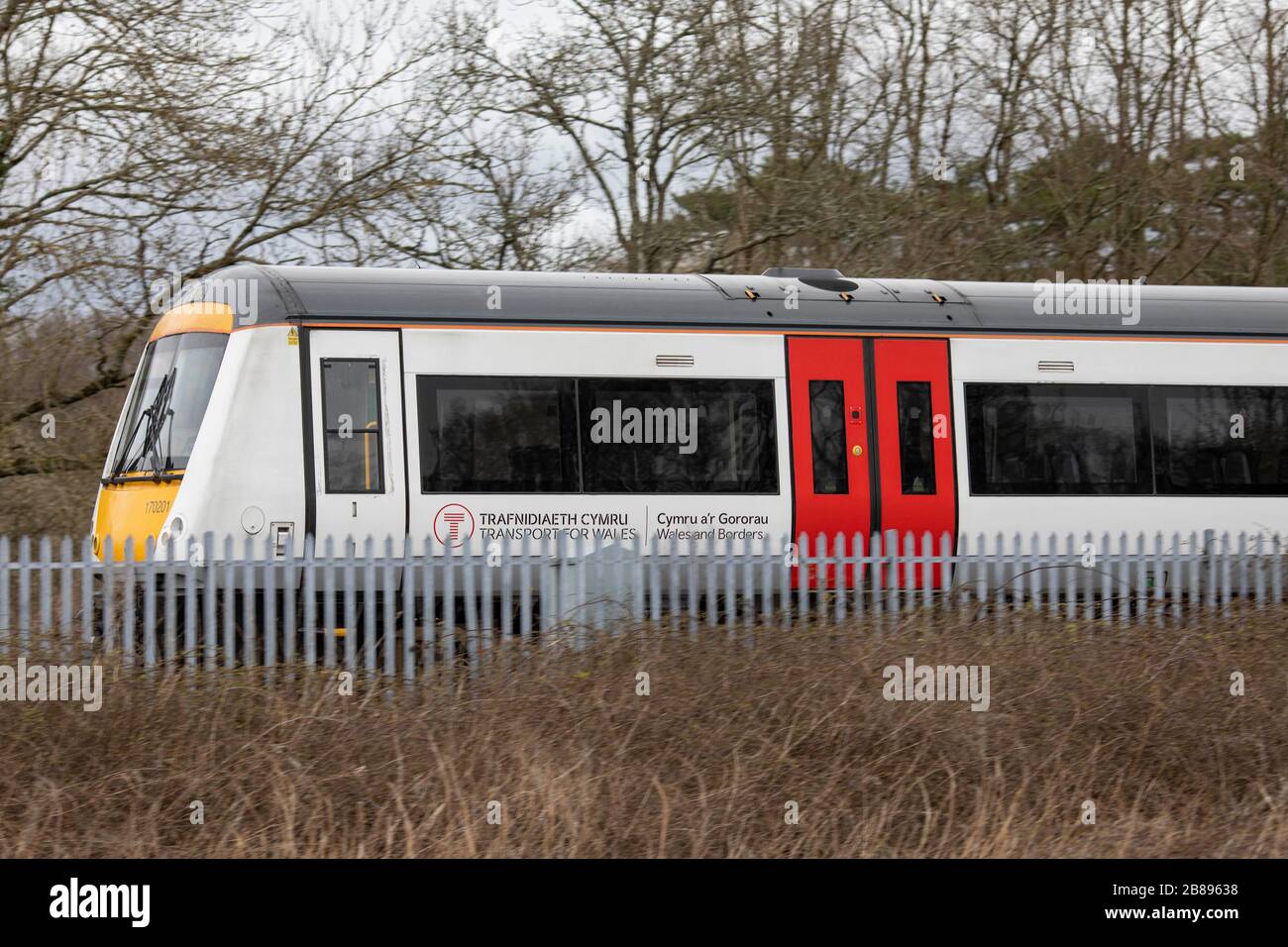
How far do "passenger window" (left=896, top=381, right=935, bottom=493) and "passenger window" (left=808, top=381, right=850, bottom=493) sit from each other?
1.82 ft

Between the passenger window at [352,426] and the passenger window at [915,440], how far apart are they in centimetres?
463

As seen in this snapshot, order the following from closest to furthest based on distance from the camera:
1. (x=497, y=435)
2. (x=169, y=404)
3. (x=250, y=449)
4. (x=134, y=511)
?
(x=250, y=449) < (x=134, y=511) < (x=169, y=404) < (x=497, y=435)

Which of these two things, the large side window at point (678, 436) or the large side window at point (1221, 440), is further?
the large side window at point (1221, 440)

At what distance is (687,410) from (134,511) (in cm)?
469

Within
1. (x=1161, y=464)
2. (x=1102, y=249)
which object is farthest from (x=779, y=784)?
(x=1102, y=249)

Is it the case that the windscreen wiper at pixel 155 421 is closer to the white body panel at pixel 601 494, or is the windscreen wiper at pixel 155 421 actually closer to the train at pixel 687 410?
the train at pixel 687 410

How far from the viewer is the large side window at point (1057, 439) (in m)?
12.5

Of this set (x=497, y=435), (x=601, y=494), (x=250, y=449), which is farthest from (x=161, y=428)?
(x=601, y=494)

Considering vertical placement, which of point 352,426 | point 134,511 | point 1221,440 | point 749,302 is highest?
point 749,302

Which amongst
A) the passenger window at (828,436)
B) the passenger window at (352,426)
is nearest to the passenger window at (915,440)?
the passenger window at (828,436)

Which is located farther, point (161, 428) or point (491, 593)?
point (161, 428)

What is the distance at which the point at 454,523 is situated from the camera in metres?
11.3

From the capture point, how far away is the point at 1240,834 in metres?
6.80

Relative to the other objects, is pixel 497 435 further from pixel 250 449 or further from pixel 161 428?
pixel 161 428
